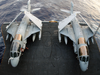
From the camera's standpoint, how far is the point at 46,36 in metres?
18.9

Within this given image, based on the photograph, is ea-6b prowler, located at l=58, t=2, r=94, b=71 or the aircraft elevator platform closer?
ea-6b prowler, located at l=58, t=2, r=94, b=71

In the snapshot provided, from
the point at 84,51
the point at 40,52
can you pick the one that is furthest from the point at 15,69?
the point at 84,51

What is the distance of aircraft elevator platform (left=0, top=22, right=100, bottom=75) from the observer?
43.4 ft

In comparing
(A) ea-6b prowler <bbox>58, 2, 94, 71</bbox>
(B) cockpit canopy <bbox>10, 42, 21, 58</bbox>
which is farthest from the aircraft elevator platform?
(B) cockpit canopy <bbox>10, 42, 21, 58</bbox>

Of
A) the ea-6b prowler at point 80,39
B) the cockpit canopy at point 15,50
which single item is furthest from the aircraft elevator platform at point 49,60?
the cockpit canopy at point 15,50

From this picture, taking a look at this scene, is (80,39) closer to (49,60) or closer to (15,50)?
(49,60)

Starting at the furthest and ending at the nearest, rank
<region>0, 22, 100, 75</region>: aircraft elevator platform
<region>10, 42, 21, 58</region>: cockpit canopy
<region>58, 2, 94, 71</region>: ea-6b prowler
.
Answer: <region>0, 22, 100, 75</region>: aircraft elevator platform, <region>10, 42, 21, 58</region>: cockpit canopy, <region>58, 2, 94, 71</region>: ea-6b prowler

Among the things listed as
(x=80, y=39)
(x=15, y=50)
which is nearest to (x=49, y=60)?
(x=15, y=50)

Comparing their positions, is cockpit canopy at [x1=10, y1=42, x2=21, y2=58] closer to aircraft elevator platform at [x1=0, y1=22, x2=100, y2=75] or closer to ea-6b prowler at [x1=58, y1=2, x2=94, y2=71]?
aircraft elevator platform at [x1=0, y1=22, x2=100, y2=75]

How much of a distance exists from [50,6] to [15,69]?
30347mm

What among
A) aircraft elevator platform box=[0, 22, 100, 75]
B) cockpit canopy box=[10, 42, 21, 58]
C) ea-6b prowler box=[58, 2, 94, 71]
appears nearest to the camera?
ea-6b prowler box=[58, 2, 94, 71]

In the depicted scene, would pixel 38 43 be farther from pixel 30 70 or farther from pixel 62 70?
pixel 62 70

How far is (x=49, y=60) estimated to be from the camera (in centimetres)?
1456

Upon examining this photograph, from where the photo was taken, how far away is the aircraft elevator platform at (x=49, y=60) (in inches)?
521
